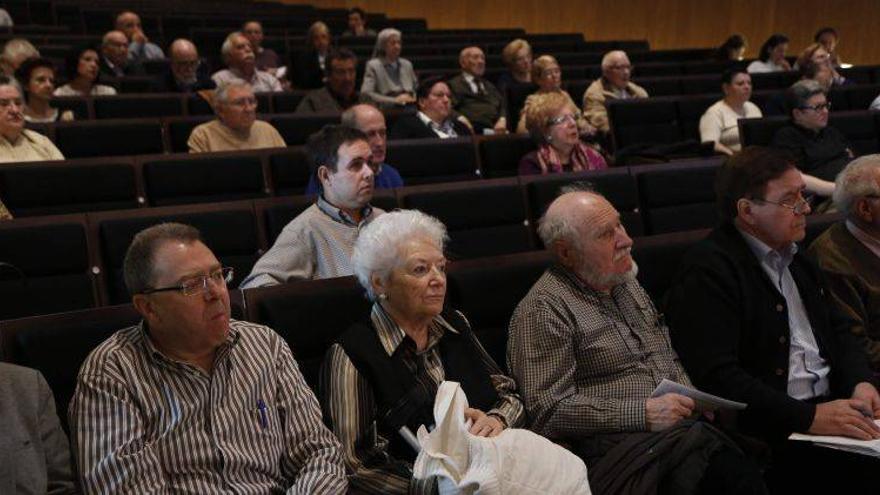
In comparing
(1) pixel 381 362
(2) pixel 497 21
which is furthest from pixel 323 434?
(2) pixel 497 21

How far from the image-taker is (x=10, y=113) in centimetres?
393

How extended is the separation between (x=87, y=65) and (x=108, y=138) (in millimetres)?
1658

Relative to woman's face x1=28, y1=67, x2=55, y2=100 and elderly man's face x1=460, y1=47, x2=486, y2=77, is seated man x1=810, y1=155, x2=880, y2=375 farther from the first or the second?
elderly man's face x1=460, y1=47, x2=486, y2=77

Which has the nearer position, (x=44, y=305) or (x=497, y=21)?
(x=44, y=305)

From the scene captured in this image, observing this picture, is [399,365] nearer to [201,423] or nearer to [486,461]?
[486,461]

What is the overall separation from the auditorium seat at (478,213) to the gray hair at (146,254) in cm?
147

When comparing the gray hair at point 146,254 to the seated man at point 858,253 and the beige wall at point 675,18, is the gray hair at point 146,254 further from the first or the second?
the beige wall at point 675,18

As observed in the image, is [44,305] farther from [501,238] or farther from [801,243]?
[801,243]

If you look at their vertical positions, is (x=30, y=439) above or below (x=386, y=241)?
below

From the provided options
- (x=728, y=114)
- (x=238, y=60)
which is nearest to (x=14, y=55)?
(x=238, y=60)

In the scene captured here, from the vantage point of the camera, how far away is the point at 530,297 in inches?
82.2

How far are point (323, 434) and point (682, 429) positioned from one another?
27.9 inches

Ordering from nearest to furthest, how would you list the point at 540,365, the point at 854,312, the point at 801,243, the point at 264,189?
1. the point at 540,365
2. the point at 854,312
3. the point at 801,243
4. the point at 264,189

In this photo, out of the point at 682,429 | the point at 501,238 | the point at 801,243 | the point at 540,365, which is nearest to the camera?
the point at 682,429
